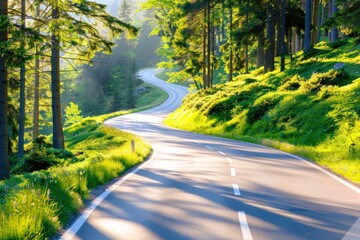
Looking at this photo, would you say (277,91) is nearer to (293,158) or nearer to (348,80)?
(348,80)

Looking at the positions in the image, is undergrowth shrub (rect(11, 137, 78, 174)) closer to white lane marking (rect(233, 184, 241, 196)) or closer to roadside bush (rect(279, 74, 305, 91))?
white lane marking (rect(233, 184, 241, 196))

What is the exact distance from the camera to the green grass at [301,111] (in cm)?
1754

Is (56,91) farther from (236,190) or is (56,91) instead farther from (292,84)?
(292,84)

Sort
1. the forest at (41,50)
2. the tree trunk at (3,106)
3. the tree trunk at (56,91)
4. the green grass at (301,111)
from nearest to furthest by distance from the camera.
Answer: the forest at (41,50), the tree trunk at (3,106), the green grass at (301,111), the tree trunk at (56,91)

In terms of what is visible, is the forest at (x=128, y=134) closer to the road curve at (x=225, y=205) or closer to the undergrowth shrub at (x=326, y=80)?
the undergrowth shrub at (x=326, y=80)

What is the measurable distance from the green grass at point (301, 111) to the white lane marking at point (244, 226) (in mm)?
5469

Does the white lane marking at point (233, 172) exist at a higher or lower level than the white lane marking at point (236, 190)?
lower

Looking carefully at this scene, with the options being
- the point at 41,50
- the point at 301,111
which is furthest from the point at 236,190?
the point at 301,111

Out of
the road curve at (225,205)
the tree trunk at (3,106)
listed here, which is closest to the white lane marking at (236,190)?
the road curve at (225,205)

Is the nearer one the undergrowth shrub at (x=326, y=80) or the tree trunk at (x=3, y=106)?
the tree trunk at (x=3, y=106)

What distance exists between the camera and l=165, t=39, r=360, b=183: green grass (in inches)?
690

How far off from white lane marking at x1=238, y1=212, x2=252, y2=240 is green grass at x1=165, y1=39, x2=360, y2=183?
5.47 m

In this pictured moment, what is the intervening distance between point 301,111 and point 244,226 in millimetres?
18548

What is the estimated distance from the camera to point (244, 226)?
6883 millimetres
